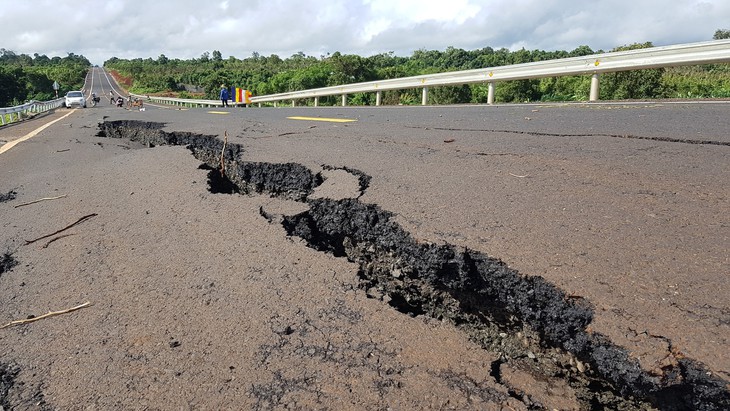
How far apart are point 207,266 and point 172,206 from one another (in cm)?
135

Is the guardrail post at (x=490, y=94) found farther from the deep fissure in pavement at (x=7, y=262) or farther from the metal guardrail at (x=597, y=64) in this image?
the deep fissure in pavement at (x=7, y=262)

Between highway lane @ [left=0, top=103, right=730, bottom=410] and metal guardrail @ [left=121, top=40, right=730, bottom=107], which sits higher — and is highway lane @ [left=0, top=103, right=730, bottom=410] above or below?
below

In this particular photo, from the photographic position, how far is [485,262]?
2.40m

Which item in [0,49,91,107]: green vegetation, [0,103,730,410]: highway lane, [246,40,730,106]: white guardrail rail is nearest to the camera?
[0,103,730,410]: highway lane

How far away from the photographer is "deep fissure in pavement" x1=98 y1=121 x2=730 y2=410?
5.11ft

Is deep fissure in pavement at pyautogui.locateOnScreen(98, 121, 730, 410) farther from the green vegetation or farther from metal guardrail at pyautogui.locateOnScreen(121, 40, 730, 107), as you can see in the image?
the green vegetation

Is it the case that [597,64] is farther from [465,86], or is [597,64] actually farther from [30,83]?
[30,83]

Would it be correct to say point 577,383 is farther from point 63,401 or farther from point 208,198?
point 208,198

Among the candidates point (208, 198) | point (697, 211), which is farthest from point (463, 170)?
point (208, 198)

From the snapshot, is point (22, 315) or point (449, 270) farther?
point (449, 270)

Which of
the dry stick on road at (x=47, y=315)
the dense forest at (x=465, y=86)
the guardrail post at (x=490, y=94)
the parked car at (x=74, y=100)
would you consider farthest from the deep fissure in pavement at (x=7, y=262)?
the parked car at (x=74, y=100)

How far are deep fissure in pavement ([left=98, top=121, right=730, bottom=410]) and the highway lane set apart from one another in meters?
0.06

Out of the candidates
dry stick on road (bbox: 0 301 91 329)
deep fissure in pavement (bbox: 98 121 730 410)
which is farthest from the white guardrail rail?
dry stick on road (bbox: 0 301 91 329)

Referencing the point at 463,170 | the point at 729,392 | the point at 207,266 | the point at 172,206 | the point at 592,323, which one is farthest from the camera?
the point at 463,170
